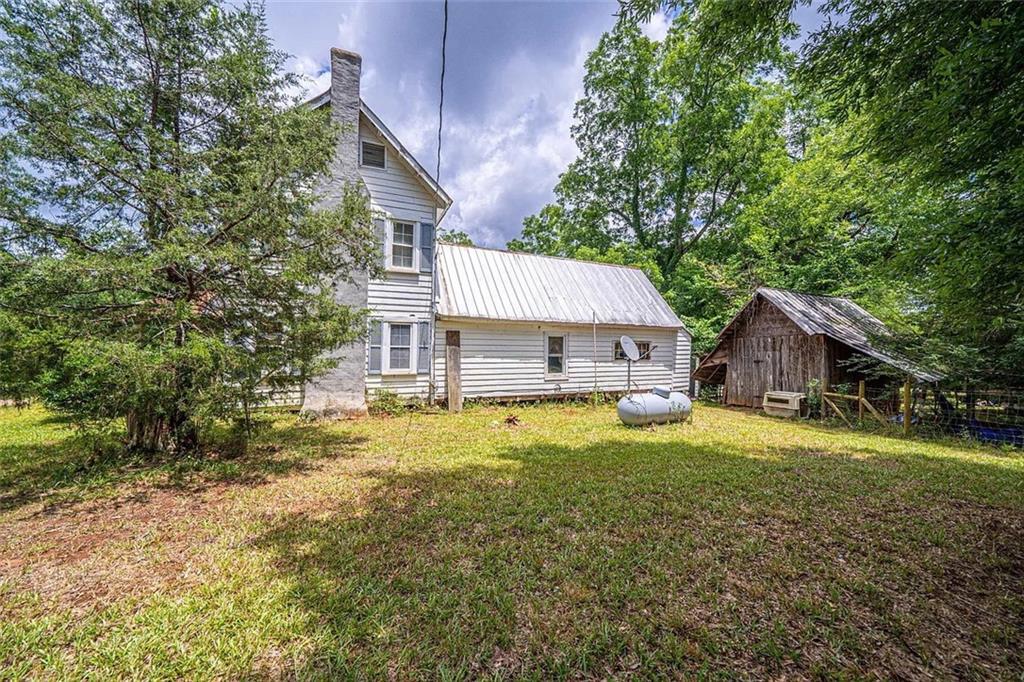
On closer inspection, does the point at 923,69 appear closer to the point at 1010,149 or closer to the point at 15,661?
the point at 1010,149

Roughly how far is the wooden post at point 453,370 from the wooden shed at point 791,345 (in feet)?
32.6

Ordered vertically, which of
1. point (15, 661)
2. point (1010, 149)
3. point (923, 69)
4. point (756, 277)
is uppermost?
point (756, 277)

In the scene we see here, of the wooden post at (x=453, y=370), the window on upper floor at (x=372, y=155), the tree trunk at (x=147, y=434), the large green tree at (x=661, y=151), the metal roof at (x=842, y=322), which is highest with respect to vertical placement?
the large green tree at (x=661, y=151)

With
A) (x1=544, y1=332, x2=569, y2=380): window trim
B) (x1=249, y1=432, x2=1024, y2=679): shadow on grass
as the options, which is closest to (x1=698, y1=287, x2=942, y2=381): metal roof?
(x1=249, y1=432, x2=1024, y2=679): shadow on grass

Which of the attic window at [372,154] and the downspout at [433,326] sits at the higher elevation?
the attic window at [372,154]

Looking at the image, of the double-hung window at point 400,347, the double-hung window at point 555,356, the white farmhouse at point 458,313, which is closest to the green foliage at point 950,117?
the white farmhouse at point 458,313

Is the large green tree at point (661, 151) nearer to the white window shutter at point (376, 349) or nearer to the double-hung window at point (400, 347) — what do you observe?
the double-hung window at point (400, 347)

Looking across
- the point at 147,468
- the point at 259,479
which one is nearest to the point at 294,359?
the point at 259,479

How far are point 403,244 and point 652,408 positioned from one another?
7933 mm

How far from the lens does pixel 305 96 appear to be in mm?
6418

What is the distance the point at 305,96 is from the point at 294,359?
166 inches

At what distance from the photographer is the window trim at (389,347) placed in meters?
11.0

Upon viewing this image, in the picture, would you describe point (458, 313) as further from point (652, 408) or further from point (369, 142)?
point (652, 408)

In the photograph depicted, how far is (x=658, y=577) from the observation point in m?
3.29
